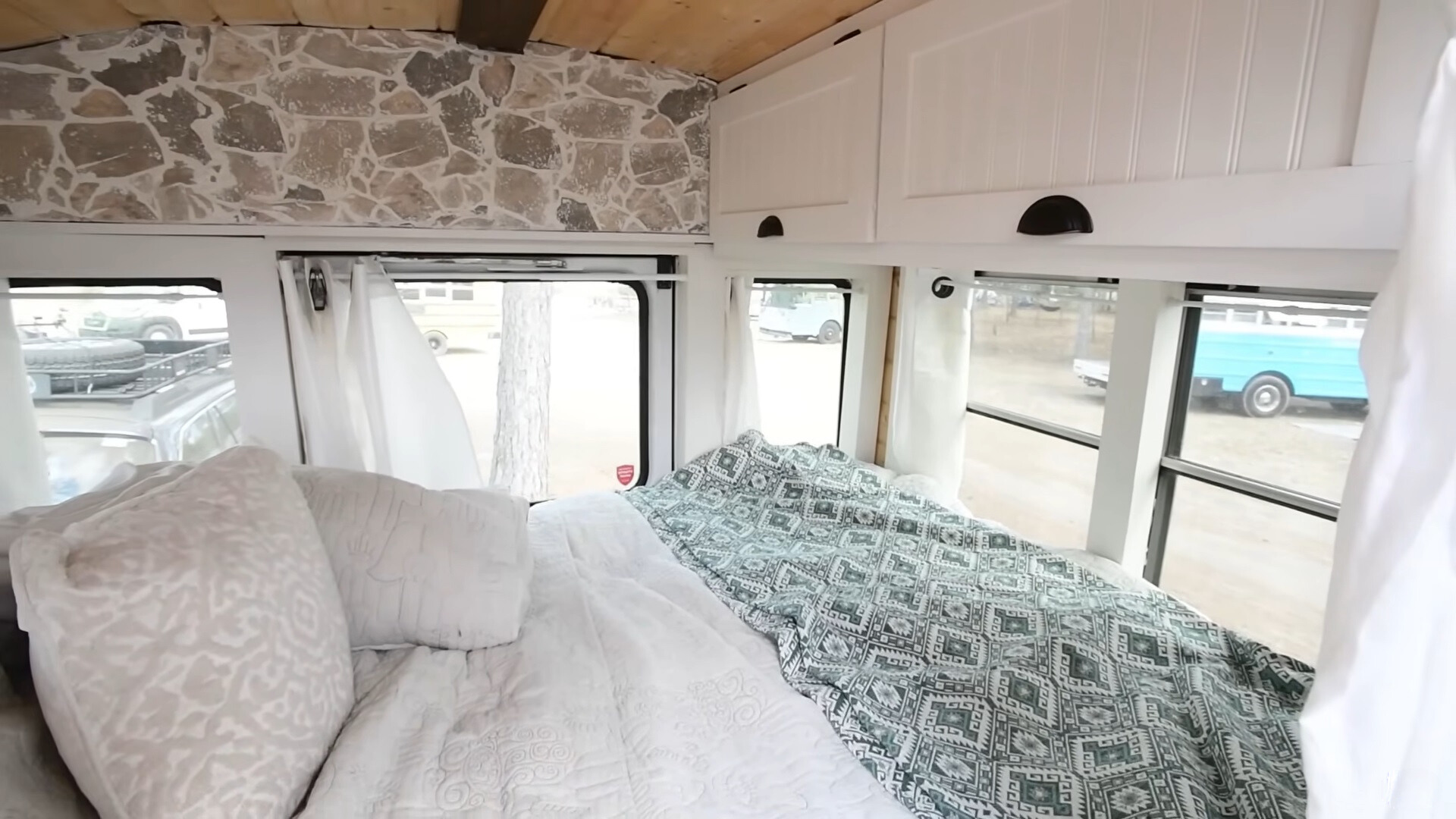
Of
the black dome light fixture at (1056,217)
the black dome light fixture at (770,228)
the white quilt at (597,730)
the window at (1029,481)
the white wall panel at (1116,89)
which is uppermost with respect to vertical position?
the white wall panel at (1116,89)

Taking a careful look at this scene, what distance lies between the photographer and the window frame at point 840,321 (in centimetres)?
257

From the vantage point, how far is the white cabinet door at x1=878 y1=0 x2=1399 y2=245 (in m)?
0.74

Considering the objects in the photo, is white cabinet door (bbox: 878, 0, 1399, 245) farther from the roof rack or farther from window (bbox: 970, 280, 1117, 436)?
the roof rack

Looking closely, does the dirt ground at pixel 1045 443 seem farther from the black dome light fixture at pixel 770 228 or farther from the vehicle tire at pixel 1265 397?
the black dome light fixture at pixel 770 228

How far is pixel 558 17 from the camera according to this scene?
1796 millimetres

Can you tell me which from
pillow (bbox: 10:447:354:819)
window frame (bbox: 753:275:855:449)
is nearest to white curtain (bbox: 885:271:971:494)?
window frame (bbox: 753:275:855:449)

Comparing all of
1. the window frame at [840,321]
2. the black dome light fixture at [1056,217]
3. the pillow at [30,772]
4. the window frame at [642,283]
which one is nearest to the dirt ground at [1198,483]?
the window frame at [840,321]

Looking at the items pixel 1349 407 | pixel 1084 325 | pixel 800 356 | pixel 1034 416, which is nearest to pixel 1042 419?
pixel 1034 416

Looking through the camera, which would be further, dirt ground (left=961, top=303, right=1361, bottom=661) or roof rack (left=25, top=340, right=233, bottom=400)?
roof rack (left=25, top=340, right=233, bottom=400)

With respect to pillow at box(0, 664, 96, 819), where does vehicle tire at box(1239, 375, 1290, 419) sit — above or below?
above

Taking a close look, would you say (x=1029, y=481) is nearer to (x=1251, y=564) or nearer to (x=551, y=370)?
(x=1251, y=564)

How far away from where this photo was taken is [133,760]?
0.74 metres

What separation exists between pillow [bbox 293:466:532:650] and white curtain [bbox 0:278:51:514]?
104 cm

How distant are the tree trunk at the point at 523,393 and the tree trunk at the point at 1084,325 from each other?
5.39 ft
